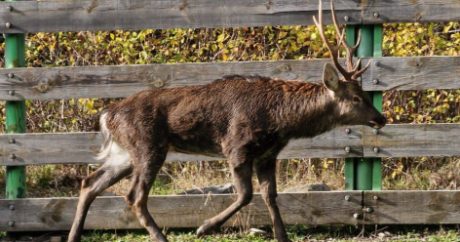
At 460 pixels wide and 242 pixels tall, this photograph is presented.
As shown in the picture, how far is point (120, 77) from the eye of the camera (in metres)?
8.46

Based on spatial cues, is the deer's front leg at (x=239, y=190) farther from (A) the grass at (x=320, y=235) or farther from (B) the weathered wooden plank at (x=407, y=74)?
(B) the weathered wooden plank at (x=407, y=74)

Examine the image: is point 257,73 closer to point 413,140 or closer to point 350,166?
point 350,166

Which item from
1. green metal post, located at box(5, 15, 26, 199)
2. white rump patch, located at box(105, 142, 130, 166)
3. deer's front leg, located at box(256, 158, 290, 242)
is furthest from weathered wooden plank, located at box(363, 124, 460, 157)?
green metal post, located at box(5, 15, 26, 199)

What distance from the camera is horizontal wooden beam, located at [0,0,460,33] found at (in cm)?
837

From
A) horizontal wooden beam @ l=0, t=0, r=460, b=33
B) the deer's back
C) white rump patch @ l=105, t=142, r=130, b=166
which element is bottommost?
white rump patch @ l=105, t=142, r=130, b=166

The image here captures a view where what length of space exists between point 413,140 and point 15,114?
3418 mm

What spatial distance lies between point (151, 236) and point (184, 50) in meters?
3.25

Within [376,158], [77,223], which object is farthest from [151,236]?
[376,158]

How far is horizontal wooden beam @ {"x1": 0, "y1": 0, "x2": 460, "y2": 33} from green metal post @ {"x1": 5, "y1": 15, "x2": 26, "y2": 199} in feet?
0.40

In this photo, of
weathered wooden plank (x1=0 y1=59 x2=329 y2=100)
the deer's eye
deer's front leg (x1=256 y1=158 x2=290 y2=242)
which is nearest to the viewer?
deer's front leg (x1=256 y1=158 x2=290 y2=242)

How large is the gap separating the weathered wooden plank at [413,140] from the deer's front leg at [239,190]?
1166mm

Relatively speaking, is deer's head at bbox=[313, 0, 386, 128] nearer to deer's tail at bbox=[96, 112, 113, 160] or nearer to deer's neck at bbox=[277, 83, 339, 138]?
deer's neck at bbox=[277, 83, 339, 138]

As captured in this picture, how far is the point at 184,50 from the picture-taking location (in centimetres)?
1073

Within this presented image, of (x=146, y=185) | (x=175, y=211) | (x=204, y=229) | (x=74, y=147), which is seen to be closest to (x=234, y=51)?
(x=175, y=211)
